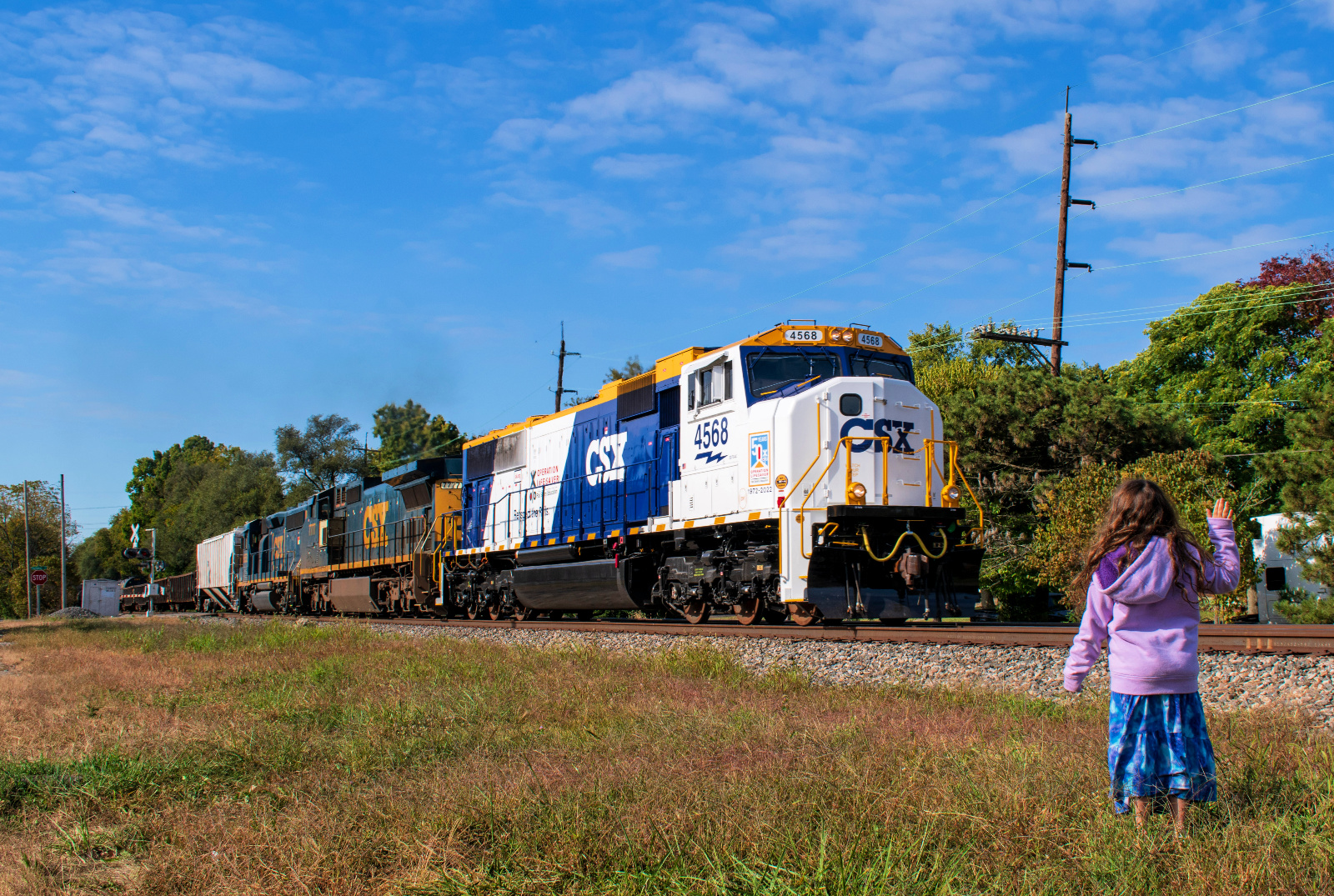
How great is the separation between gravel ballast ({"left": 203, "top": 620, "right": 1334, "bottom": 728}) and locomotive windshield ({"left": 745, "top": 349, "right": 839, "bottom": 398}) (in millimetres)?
3133

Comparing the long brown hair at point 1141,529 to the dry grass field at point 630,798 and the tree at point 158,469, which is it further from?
the tree at point 158,469

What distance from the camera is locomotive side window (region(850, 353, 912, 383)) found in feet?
41.2

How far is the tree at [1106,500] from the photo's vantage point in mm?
19141

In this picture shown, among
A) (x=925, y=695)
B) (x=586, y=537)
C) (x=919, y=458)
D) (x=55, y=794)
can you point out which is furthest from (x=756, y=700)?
(x=586, y=537)

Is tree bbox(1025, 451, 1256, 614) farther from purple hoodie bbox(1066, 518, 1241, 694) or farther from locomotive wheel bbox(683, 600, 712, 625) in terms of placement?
purple hoodie bbox(1066, 518, 1241, 694)

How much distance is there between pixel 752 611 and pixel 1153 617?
8694 millimetres

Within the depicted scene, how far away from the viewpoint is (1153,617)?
3.81m

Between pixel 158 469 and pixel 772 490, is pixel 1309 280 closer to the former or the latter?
pixel 772 490

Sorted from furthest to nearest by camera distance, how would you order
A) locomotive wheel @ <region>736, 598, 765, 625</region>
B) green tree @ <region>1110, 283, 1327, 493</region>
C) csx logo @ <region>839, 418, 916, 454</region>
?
green tree @ <region>1110, 283, 1327, 493</region>
locomotive wheel @ <region>736, 598, 765, 625</region>
csx logo @ <region>839, 418, 916, 454</region>

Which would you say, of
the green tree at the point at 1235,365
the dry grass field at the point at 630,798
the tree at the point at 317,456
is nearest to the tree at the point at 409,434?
the tree at the point at 317,456

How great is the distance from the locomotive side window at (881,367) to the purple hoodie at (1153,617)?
28.4 ft

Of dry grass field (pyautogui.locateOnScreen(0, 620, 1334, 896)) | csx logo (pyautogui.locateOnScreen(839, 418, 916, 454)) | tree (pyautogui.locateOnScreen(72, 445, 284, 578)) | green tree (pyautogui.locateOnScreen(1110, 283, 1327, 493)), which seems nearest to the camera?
dry grass field (pyautogui.locateOnScreen(0, 620, 1334, 896))

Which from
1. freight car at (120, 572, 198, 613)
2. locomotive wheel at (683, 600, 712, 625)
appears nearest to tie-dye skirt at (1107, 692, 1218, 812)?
locomotive wheel at (683, 600, 712, 625)

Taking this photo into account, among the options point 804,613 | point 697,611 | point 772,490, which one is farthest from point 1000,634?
point 697,611
